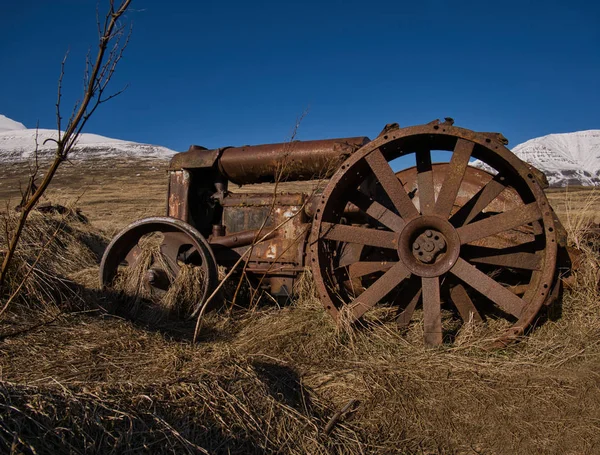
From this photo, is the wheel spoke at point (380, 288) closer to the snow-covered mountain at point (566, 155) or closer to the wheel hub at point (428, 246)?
the wheel hub at point (428, 246)

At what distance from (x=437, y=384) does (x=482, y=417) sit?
41 centimetres

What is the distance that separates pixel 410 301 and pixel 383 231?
2.78ft

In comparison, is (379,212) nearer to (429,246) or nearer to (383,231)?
(383,231)

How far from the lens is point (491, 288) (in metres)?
3.74

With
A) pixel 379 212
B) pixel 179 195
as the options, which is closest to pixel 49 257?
pixel 179 195

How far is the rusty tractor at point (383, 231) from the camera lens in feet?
12.4

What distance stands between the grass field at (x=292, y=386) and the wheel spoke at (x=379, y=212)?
87cm

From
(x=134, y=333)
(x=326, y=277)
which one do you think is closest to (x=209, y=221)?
(x=326, y=277)

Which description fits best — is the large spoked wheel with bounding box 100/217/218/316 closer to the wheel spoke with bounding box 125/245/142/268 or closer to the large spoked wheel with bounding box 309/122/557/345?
the wheel spoke with bounding box 125/245/142/268

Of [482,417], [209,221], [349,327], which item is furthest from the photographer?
[209,221]

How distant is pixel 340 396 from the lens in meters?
3.03

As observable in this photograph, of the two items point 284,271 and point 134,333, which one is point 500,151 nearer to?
point 284,271

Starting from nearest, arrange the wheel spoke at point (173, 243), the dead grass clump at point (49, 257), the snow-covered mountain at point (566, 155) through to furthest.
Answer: the dead grass clump at point (49, 257) < the wheel spoke at point (173, 243) < the snow-covered mountain at point (566, 155)

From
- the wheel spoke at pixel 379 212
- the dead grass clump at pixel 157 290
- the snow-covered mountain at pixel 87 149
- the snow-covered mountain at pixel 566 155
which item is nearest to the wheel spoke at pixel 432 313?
the wheel spoke at pixel 379 212
